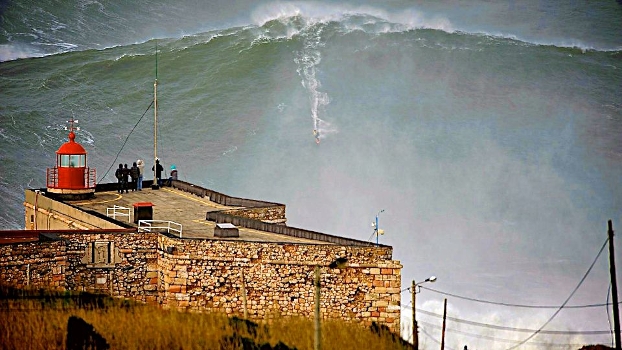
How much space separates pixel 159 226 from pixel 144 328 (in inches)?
345

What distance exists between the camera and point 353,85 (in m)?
93.3

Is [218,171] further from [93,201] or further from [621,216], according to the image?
[93,201]

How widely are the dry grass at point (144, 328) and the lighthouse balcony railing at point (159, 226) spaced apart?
145 inches

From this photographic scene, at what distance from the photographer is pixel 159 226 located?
35031 millimetres

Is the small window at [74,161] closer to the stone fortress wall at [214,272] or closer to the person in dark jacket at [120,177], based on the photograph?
the person in dark jacket at [120,177]

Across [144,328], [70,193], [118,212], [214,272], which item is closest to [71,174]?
[70,193]

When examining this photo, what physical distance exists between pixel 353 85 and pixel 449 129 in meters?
10.4

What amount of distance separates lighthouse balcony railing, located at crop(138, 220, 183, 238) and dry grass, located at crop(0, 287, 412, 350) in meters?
3.68

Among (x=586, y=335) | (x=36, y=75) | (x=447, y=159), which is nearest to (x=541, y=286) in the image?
(x=586, y=335)

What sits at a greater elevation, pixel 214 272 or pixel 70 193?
pixel 70 193

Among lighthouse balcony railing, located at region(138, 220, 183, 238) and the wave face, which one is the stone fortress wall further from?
the wave face

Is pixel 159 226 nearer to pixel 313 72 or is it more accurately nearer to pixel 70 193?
pixel 70 193

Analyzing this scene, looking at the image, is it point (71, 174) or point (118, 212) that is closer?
point (118, 212)

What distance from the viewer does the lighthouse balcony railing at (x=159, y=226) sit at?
33.1 m
